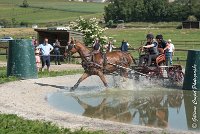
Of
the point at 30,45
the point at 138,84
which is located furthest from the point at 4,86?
the point at 138,84

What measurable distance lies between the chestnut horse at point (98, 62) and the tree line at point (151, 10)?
80.4 metres

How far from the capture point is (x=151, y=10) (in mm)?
109562

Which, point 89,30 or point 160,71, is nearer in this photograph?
point 160,71

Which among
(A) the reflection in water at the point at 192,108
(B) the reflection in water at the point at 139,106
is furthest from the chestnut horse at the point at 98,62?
(A) the reflection in water at the point at 192,108

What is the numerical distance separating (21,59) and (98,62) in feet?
12.0

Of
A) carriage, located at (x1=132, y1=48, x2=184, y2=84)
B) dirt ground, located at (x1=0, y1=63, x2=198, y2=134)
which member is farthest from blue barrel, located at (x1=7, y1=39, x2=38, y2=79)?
carriage, located at (x1=132, y1=48, x2=184, y2=84)

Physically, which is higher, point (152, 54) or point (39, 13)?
point (152, 54)

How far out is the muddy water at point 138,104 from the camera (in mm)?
12609

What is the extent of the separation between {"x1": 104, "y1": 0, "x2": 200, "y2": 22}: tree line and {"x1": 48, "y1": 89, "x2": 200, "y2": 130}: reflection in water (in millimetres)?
82554

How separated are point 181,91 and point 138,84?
6.87ft

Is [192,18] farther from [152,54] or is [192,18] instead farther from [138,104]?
[138,104]

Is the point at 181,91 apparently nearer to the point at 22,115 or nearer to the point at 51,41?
the point at 22,115

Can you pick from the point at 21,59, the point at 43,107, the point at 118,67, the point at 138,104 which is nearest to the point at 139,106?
the point at 138,104

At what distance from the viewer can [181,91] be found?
18359mm
